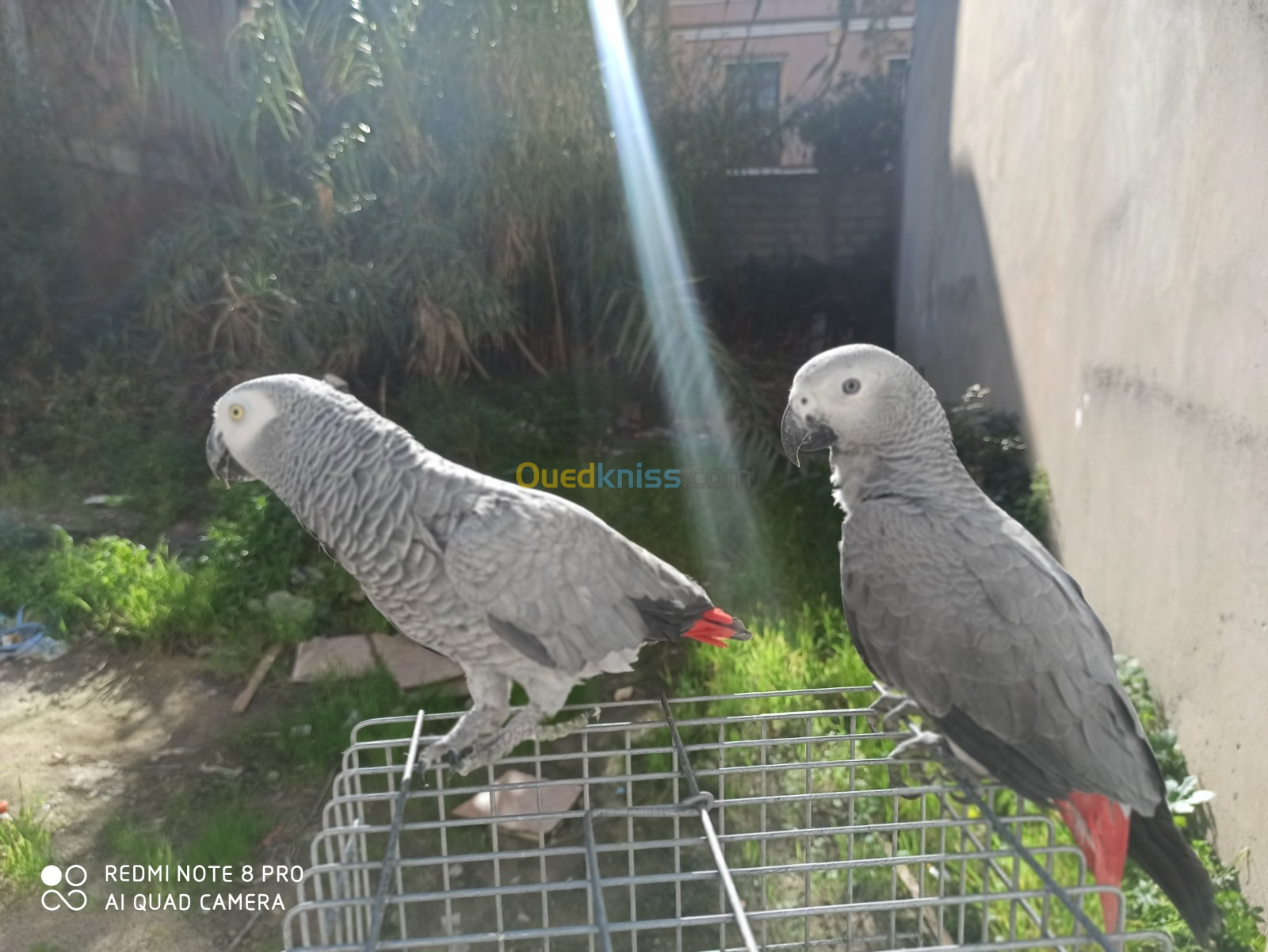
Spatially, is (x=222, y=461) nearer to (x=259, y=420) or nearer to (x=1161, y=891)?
(x=259, y=420)

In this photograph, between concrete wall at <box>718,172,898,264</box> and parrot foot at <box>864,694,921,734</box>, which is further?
concrete wall at <box>718,172,898,264</box>

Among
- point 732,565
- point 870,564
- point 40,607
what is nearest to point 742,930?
point 870,564

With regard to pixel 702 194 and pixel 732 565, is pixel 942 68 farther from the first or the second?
pixel 732 565

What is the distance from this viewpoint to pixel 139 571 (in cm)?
235

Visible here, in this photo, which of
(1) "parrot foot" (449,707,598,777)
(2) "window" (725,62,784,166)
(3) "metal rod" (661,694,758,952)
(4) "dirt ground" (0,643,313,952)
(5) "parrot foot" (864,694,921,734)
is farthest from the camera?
(2) "window" (725,62,784,166)

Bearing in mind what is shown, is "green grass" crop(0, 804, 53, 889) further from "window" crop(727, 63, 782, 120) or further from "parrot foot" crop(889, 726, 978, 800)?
"window" crop(727, 63, 782, 120)

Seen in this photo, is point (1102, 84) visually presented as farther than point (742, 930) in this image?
Yes

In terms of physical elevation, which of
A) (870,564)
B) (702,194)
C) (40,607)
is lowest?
(40,607)

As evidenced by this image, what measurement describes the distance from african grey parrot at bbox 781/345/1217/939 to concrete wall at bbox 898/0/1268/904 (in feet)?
1.36

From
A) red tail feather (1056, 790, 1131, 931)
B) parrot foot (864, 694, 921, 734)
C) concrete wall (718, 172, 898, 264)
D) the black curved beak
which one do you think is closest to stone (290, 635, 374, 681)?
parrot foot (864, 694, 921, 734)

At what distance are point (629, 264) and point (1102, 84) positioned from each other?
1714mm

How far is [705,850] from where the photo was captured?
158 centimetres

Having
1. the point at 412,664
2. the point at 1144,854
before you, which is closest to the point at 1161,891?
the point at 1144,854

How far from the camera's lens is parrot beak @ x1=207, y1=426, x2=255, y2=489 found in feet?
2.95
